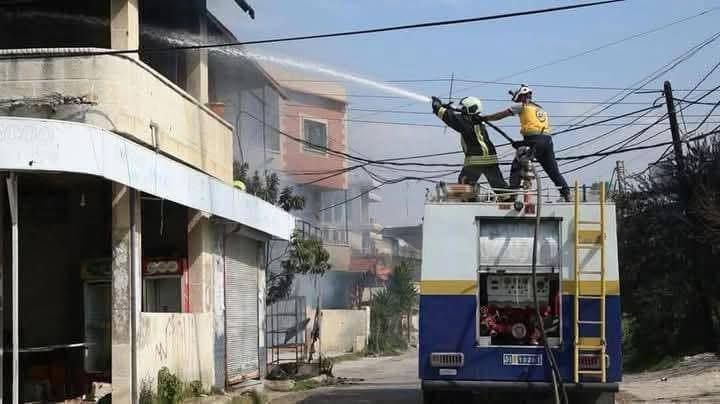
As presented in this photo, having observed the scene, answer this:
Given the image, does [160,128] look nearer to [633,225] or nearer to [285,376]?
[285,376]

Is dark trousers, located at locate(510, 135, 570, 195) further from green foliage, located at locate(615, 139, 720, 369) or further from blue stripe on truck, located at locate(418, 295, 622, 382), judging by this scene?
green foliage, located at locate(615, 139, 720, 369)

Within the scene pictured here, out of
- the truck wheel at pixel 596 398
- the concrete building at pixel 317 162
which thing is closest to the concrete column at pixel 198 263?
the truck wheel at pixel 596 398

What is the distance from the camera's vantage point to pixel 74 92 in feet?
41.9

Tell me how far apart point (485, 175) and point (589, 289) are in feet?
9.54

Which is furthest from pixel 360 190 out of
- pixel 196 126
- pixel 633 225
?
pixel 196 126

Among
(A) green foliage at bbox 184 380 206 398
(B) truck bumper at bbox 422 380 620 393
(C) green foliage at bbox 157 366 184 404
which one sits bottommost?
(A) green foliage at bbox 184 380 206 398

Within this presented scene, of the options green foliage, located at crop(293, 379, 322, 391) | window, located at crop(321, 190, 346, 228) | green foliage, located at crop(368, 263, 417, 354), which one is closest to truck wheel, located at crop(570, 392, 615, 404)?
green foliage, located at crop(293, 379, 322, 391)

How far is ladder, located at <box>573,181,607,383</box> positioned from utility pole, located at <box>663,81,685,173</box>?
1122 cm

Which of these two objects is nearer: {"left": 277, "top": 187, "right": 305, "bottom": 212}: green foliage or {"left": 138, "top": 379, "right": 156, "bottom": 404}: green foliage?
{"left": 138, "top": 379, "right": 156, "bottom": 404}: green foliage

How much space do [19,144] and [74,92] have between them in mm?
1865

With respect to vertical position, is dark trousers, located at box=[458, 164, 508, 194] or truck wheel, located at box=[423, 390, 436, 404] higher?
dark trousers, located at box=[458, 164, 508, 194]

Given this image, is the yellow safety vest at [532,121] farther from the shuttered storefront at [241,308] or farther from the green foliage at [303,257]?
the green foliage at [303,257]

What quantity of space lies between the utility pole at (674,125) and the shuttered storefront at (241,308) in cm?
979

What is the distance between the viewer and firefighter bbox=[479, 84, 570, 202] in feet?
42.1
